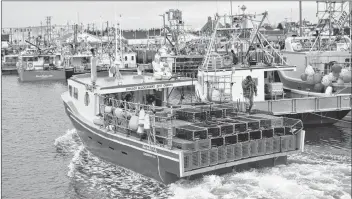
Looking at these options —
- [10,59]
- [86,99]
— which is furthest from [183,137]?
[10,59]

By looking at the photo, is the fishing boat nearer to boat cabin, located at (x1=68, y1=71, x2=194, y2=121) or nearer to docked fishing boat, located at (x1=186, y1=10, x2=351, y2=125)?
docked fishing boat, located at (x1=186, y1=10, x2=351, y2=125)

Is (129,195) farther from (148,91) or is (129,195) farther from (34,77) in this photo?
(34,77)

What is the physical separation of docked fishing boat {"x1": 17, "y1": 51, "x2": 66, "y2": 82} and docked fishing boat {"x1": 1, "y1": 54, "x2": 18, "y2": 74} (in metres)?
6.25

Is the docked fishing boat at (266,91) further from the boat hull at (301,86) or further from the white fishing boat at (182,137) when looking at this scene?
the white fishing boat at (182,137)

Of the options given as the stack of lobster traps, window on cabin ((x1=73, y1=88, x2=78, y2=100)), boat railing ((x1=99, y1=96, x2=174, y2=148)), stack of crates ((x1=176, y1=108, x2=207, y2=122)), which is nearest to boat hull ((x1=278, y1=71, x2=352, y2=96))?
the stack of lobster traps

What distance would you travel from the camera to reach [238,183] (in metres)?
15.8

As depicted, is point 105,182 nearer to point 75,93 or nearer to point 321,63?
point 75,93

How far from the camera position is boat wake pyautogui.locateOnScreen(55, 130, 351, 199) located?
14969 mm

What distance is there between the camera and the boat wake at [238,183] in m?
15.0

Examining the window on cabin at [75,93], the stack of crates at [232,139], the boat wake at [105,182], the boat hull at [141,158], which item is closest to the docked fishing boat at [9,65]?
the window on cabin at [75,93]

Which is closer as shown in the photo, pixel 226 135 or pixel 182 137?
pixel 226 135

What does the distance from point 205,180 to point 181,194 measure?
3.77 feet

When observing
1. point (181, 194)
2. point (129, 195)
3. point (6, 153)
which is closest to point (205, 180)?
point (181, 194)

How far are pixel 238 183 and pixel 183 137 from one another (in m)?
2.22
